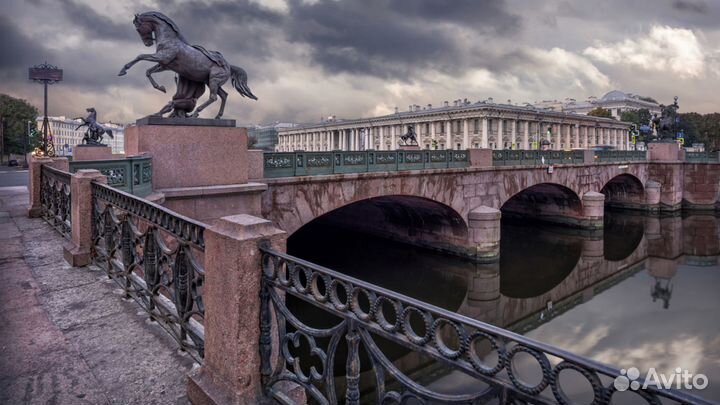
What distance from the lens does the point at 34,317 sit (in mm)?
4523

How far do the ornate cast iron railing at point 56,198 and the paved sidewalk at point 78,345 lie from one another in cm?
209

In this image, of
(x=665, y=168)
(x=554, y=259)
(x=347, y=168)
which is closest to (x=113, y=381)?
(x=347, y=168)

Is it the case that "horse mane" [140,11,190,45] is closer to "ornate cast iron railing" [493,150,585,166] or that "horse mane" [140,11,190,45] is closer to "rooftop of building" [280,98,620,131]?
"ornate cast iron railing" [493,150,585,166]

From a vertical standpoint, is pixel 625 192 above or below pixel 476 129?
below

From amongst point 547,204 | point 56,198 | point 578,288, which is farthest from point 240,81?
point 547,204

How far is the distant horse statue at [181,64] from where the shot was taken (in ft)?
29.2

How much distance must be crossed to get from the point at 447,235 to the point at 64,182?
47.9ft

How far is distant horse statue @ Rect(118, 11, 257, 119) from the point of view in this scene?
891cm

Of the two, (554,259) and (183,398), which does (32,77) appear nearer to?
(183,398)

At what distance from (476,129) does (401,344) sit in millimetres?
84750

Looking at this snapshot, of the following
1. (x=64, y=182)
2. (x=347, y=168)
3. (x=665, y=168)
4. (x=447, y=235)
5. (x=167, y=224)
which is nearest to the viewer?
(x=167, y=224)

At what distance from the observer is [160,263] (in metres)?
4.42

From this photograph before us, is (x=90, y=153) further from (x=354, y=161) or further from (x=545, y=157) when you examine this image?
(x=545, y=157)

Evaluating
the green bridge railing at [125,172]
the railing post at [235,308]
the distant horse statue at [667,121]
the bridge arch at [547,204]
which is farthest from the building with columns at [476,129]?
the railing post at [235,308]
